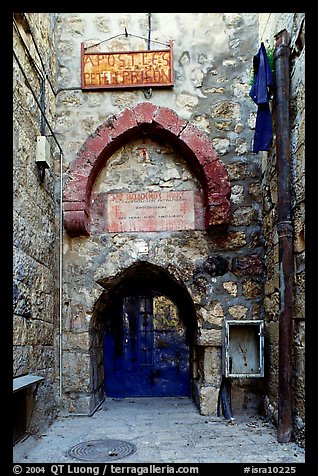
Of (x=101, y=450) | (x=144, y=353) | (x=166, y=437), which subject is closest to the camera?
(x=101, y=450)

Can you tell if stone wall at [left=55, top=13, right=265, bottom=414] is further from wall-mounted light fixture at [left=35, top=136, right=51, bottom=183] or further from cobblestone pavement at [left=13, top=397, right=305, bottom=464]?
wall-mounted light fixture at [left=35, top=136, right=51, bottom=183]

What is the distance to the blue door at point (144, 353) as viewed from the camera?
6.09 metres

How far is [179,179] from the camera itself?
17.0ft

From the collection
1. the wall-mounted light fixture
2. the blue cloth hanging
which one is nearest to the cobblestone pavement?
the wall-mounted light fixture

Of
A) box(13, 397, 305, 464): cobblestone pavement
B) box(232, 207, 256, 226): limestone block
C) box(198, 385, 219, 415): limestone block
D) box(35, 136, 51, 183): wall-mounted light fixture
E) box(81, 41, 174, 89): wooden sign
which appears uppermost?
box(81, 41, 174, 89): wooden sign

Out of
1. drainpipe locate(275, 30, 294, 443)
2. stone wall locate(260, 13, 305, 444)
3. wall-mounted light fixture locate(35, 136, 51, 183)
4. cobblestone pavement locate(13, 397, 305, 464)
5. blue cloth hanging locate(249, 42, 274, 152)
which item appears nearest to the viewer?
cobblestone pavement locate(13, 397, 305, 464)

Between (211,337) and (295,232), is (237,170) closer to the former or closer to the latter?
(295,232)

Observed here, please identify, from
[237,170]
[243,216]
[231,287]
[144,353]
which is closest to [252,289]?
[231,287]

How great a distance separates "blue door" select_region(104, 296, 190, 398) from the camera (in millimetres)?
6094

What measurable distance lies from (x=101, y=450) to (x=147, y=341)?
102 inches

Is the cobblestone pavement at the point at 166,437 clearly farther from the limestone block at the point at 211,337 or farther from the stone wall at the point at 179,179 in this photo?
the limestone block at the point at 211,337

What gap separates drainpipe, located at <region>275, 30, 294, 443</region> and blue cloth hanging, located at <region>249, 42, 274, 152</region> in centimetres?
12

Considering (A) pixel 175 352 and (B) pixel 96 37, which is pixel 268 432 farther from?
(B) pixel 96 37

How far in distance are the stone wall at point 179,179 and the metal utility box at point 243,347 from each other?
0.11 m
